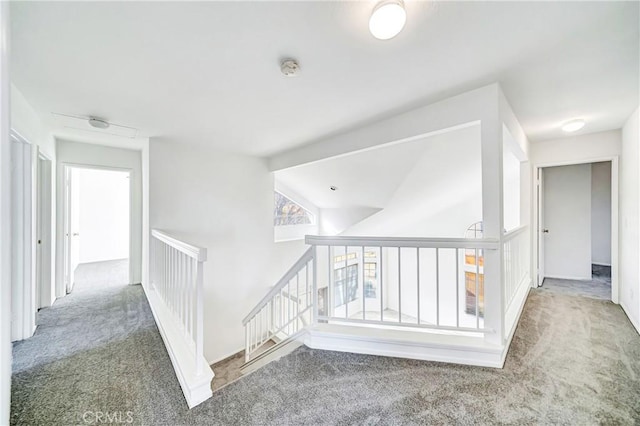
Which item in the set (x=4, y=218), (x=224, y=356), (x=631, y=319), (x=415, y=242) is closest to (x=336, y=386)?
(x=415, y=242)

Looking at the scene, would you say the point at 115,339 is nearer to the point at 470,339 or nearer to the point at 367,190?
the point at 470,339

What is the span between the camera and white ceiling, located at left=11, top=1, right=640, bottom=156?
4.48 ft

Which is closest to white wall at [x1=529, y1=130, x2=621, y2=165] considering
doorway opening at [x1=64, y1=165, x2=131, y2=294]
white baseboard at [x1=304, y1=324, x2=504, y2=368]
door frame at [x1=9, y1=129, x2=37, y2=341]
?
white baseboard at [x1=304, y1=324, x2=504, y2=368]

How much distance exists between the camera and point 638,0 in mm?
1323

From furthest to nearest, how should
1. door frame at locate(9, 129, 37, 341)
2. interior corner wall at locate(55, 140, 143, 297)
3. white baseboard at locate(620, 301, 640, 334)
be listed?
1. interior corner wall at locate(55, 140, 143, 297)
2. white baseboard at locate(620, 301, 640, 334)
3. door frame at locate(9, 129, 37, 341)

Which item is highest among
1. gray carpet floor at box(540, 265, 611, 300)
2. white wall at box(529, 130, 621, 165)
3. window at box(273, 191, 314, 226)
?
white wall at box(529, 130, 621, 165)

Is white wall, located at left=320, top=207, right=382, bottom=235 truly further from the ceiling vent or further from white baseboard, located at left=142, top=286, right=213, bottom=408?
the ceiling vent

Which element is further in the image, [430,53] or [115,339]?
[115,339]

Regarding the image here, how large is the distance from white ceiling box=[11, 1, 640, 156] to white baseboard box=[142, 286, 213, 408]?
2.07 metres

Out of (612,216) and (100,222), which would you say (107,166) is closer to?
(100,222)

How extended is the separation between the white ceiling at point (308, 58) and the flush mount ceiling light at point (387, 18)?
10cm

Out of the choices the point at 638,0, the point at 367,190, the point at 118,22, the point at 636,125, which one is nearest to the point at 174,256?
the point at 118,22

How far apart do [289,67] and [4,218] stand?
→ 1654 mm

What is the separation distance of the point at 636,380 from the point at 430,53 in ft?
8.85
